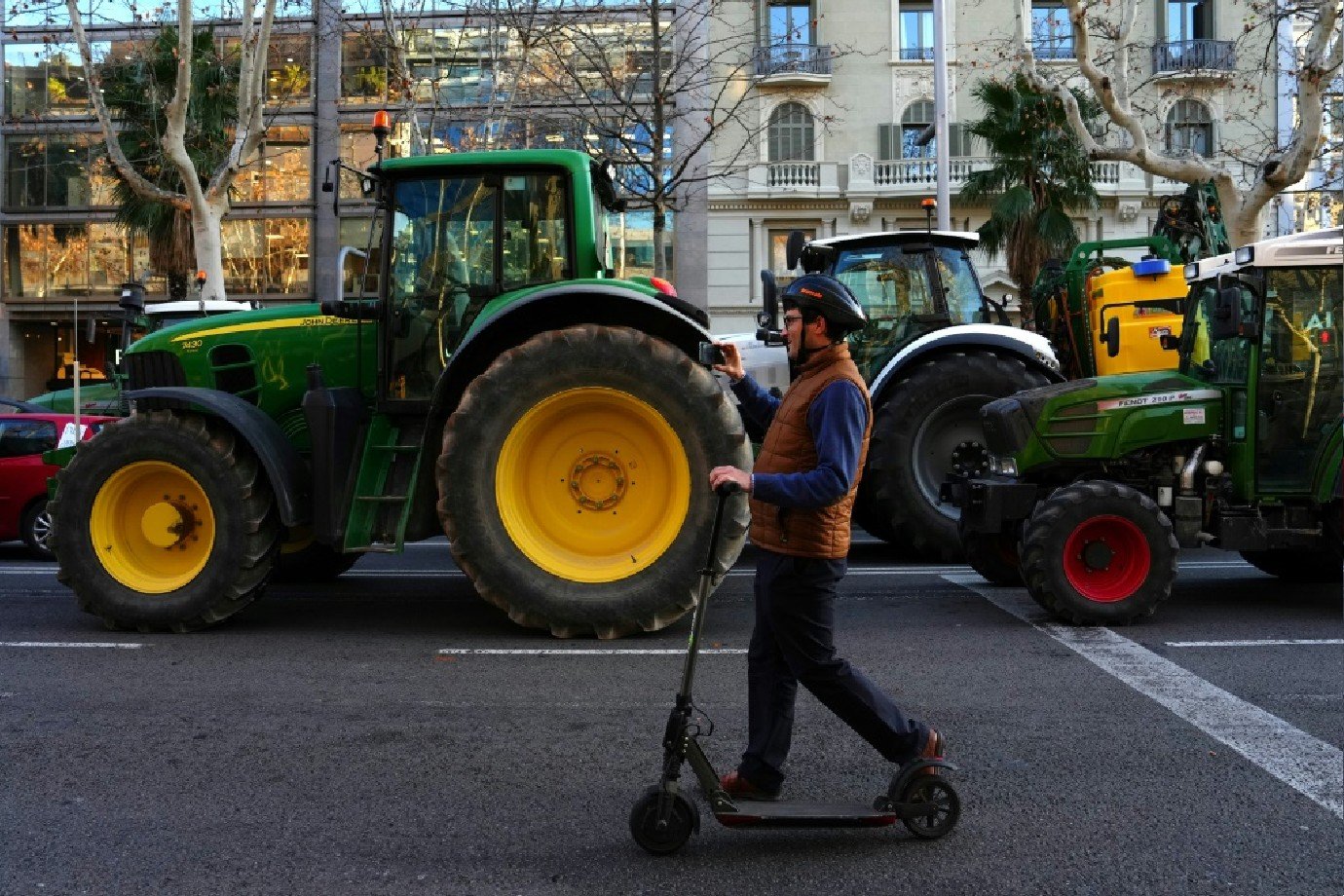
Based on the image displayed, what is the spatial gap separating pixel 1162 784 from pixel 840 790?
1.24 m

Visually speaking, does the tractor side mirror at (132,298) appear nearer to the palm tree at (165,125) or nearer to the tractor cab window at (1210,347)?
the tractor cab window at (1210,347)

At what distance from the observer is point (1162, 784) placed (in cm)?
488

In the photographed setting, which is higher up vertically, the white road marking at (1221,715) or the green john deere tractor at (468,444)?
the green john deere tractor at (468,444)

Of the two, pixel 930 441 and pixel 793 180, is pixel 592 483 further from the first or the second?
pixel 793 180

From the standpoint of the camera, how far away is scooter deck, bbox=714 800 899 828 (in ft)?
13.7

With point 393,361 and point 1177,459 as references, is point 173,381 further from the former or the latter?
point 1177,459

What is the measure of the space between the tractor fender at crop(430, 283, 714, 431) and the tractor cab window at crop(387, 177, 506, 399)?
28cm

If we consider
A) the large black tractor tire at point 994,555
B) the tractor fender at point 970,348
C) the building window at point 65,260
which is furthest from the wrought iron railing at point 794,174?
the large black tractor tire at point 994,555

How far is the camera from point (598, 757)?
528 cm

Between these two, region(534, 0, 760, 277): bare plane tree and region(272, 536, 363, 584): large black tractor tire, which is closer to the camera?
region(272, 536, 363, 584): large black tractor tire

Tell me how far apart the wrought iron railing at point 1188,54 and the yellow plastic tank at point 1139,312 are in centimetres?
2037

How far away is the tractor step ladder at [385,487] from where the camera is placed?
7.68 metres

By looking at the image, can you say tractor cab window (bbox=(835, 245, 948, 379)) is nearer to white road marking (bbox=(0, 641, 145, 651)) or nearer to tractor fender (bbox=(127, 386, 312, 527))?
tractor fender (bbox=(127, 386, 312, 527))

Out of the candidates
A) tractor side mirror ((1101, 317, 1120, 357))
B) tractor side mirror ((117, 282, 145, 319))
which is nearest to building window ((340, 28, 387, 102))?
tractor side mirror ((117, 282, 145, 319))
